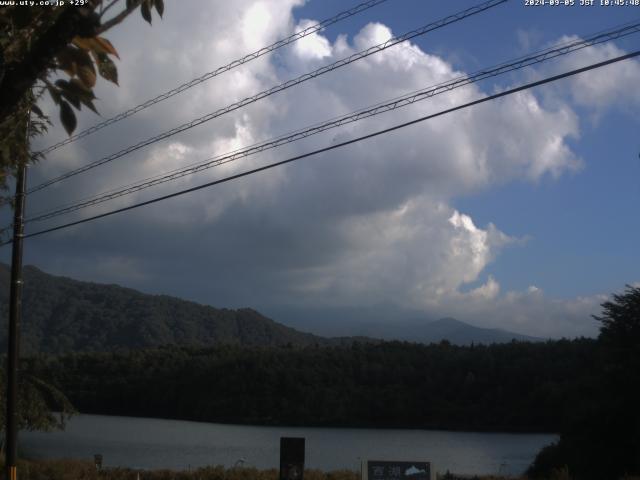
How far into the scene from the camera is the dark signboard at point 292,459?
50.9ft

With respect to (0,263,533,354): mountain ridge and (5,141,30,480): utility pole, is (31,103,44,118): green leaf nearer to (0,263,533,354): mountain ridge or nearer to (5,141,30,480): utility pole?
(5,141,30,480): utility pole

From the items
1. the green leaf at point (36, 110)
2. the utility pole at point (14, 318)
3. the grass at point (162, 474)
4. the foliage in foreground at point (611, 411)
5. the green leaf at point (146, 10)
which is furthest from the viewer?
the foliage in foreground at point (611, 411)

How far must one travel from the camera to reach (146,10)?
4.79 m

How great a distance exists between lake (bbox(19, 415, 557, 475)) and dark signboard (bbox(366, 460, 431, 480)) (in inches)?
540

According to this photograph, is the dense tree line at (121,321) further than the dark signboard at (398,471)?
Yes

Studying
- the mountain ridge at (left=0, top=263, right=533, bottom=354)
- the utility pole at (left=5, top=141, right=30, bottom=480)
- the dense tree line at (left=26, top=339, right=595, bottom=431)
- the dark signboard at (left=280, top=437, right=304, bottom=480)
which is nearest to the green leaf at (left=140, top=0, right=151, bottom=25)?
the dark signboard at (left=280, top=437, right=304, bottom=480)

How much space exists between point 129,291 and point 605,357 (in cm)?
A: 12820

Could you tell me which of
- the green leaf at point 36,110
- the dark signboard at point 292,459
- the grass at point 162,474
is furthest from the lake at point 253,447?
the green leaf at point 36,110

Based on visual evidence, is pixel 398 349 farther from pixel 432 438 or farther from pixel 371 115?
pixel 371 115

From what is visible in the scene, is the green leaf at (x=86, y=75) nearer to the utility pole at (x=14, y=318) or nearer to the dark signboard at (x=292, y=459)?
the dark signboard at (x=292, y=459)

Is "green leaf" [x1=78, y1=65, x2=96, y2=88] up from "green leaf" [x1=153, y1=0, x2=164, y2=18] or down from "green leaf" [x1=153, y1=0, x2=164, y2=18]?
down

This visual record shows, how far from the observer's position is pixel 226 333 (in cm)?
14350

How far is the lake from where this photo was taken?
32719 millimetres

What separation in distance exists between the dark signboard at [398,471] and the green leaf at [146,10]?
10.7 metres
